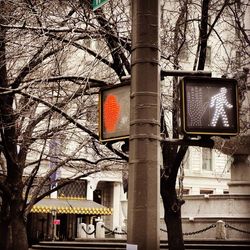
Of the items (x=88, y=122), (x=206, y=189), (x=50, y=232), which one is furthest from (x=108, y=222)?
(x=88, y=122)

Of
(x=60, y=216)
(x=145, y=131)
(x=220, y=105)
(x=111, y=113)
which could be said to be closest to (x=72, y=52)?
(x=111, y=113)

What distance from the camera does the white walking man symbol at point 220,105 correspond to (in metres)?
4.57

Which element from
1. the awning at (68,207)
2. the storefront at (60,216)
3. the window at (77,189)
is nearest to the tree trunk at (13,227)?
the storefront at (60,216)

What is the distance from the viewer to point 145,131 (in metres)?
4.35

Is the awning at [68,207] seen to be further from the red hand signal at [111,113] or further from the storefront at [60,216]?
the red hand signal at [111,113]

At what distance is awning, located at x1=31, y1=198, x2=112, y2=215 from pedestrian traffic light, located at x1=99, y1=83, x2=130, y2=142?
100 ft

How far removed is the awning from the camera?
3503 cm

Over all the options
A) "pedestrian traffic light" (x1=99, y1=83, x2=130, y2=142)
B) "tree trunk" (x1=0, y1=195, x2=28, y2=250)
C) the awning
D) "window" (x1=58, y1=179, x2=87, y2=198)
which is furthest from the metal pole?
"window" (x1=58, y1=179, x2=87, y2=198)

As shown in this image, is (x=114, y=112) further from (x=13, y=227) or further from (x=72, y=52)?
(x=13, y=227)

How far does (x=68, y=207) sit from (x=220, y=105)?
106ft

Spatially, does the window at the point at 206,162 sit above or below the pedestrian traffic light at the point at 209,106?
above

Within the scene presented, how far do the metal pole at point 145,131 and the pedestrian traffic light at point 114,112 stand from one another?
0.22 metres

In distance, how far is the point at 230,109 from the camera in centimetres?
462

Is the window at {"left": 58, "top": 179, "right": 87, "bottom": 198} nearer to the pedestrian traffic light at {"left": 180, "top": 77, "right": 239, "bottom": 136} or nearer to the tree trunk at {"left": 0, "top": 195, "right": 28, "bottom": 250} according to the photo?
the tree trunk at {"left": 0, "top": 195, "right": 28, "bottom": 250}
